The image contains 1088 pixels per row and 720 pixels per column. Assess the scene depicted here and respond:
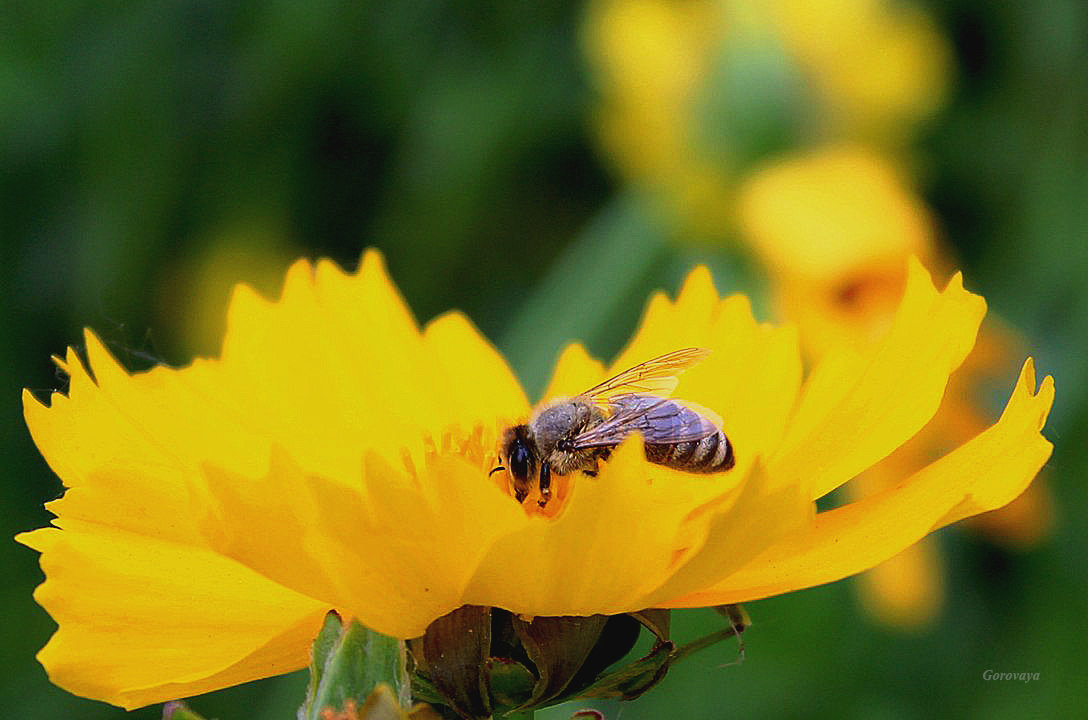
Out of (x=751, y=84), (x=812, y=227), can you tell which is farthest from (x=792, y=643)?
(x=751, y=84)

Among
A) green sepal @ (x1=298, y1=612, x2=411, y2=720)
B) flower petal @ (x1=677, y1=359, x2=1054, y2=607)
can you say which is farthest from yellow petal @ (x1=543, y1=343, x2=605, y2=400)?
green sepal @ (x1=298, y1=612, x2=411, y2=720)

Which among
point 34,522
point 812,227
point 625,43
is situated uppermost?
point 625,43

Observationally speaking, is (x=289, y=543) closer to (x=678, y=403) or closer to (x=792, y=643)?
(x=678, y=403)

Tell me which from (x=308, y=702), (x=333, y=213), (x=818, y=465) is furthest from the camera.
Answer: (x=333, y=213)

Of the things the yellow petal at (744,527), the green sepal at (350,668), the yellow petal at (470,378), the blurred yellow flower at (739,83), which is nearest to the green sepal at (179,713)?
the green sepal at (350,668)

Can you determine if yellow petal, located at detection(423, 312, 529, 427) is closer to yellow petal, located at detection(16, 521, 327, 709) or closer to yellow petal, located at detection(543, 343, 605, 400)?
yellow petal, located at detection(543, 343, 605, 400)

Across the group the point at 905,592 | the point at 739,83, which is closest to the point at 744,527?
the point at 905,592
